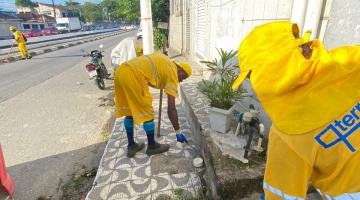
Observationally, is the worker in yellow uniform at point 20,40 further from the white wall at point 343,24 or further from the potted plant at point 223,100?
the white wall at point 343,24

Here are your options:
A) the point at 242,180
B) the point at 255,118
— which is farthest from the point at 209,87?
the point at 242,180

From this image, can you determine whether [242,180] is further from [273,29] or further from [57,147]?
[57,147]

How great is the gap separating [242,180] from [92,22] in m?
90.4

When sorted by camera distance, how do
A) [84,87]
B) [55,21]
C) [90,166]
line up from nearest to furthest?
1. [90,166]
2. [84,87]
3. [55,21]

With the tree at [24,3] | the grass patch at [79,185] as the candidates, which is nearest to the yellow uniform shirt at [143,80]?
the grass patch at [79,185]

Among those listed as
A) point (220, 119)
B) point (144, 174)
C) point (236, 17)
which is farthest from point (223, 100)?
point (236, 17)

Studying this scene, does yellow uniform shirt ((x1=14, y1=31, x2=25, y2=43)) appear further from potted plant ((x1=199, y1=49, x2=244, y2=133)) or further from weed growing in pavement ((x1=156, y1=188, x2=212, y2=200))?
weed growing in pavement ((x1=156, y1=188, x2=212, y2=200))

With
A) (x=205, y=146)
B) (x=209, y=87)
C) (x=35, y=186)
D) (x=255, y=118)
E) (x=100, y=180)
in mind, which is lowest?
(x=35, y=186)

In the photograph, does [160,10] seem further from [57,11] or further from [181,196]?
[57,11]

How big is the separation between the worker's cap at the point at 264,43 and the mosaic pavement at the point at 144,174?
184cm

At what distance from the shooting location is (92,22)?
3194 inches

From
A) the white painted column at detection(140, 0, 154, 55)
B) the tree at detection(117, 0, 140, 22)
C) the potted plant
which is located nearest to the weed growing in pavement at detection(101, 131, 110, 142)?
the potted plant

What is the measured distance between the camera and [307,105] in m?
0.94

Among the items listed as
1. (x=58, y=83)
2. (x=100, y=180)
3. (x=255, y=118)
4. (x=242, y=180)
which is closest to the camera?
(x=242, y=180)
